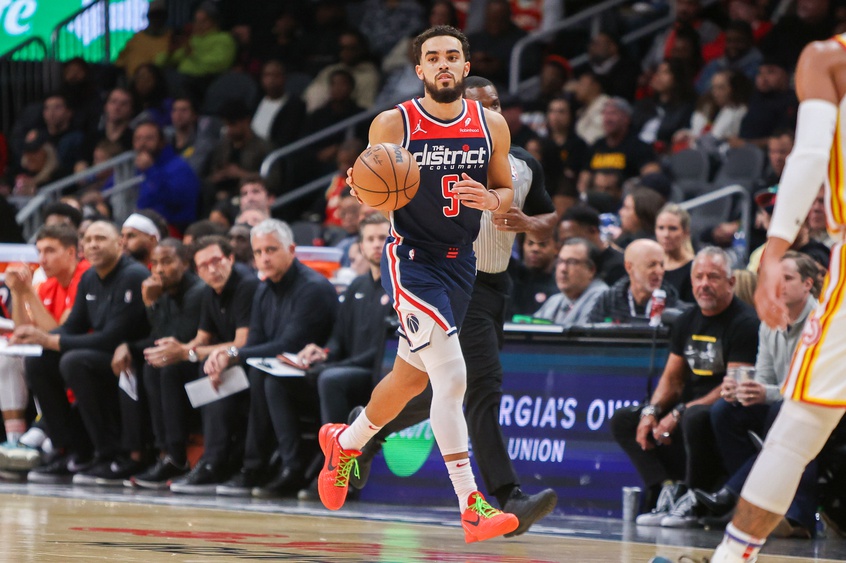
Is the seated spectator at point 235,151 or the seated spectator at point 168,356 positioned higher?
the seated spectator at point 235,151

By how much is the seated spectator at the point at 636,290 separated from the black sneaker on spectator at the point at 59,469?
427 centimetres

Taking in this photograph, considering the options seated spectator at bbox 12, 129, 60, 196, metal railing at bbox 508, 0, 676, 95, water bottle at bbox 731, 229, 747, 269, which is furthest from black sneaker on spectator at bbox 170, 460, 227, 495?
seated spectator at bbox 12, 129, 60, 196

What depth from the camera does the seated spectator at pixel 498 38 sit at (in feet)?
53.0

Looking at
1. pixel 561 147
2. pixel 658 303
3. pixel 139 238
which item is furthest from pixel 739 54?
pixel 139 238

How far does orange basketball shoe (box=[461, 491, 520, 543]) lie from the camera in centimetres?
602

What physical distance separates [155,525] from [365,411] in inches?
58.6

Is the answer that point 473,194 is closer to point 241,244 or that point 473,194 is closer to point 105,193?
point 241,244

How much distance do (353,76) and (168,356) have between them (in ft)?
22.8

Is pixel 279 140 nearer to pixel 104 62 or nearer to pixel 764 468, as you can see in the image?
pixel 104 62

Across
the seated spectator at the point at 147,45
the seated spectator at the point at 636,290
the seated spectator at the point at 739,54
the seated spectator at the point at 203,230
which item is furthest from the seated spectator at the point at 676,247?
the seated spectator at the point at 147,45

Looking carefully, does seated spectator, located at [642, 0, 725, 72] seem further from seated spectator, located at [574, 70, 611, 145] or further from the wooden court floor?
the wooden court floor

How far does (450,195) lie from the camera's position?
245 inches

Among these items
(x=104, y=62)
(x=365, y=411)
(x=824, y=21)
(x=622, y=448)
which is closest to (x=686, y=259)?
(x=622, y=448)

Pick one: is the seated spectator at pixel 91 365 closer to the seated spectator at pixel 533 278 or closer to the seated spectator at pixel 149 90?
the seated spectator at pixel 533 278
